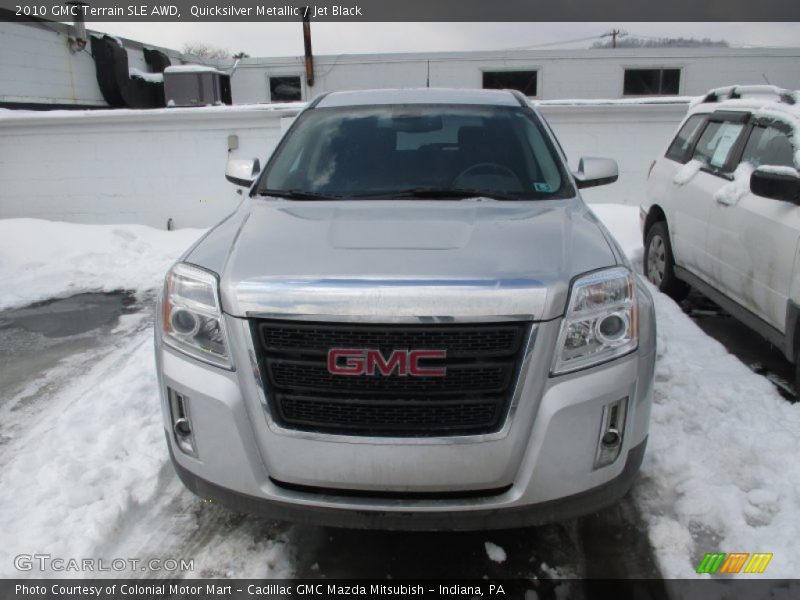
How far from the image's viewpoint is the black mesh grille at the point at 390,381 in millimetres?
2193

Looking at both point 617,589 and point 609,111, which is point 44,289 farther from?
point 609,111

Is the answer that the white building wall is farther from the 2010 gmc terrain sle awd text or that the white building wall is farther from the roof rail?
the 2010 gmc terrain sle awd text

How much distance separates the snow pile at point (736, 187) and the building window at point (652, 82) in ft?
49.7

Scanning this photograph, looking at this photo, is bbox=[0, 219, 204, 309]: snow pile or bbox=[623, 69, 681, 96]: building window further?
bbox=[623, 69, 681, 96]: building window

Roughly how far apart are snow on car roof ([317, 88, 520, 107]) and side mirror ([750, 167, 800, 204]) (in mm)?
1518

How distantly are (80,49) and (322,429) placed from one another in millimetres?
16421

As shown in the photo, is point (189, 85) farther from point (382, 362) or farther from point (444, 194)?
point (382, 362)

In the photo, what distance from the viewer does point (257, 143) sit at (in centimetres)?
1024

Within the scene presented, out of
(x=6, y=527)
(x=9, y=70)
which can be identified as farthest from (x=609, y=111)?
(x=9, y=70)

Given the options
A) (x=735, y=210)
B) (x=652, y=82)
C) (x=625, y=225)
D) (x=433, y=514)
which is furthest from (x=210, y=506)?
(x=652, y=82)

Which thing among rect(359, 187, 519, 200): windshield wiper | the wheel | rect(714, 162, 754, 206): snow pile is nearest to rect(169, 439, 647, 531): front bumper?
rect(359, 187, 519, 200): windshield wiper

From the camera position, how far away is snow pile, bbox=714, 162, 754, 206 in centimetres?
470

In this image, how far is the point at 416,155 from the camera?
362 centimetres

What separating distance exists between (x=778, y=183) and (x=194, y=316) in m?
3.41
